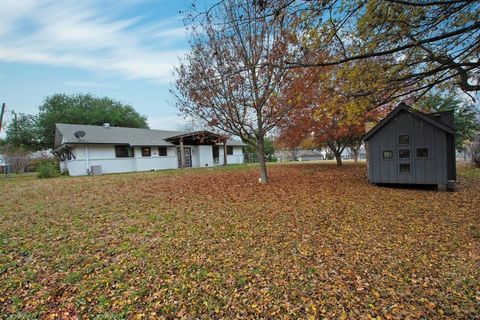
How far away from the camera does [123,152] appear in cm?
2002

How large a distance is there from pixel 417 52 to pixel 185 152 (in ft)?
66.3

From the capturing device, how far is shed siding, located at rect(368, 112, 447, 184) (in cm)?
749

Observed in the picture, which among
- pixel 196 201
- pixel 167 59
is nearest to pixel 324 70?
pixel 196 201

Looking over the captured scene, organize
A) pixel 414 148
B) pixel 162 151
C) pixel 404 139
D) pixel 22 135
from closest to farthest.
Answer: pixel 414 148 < pixel 404 139 < pixel 162 151 < pixel 22 135

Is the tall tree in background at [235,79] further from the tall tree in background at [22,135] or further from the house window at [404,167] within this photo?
the tall tree in background at [22,135]

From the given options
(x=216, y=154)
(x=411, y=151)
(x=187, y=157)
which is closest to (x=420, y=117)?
(x=411, y=151)

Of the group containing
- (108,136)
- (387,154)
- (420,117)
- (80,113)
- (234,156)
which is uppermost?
(80,113)

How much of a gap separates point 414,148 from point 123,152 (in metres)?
20.3

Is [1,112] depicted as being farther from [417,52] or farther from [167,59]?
[417,52]

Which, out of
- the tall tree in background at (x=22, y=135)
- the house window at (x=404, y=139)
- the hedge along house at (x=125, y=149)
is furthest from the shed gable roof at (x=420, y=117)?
the tall tree in background at (x=22, y=135)

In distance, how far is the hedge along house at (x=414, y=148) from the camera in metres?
7.47

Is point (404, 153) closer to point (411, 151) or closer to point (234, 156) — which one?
point (411, 151)

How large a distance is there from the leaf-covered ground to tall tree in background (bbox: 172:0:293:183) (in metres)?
4.39

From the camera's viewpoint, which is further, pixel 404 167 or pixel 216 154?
pixel 216 154
